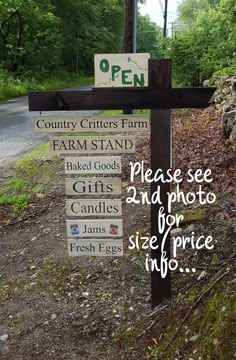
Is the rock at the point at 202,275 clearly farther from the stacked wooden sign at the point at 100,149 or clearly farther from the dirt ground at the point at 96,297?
the stacked wooden sign at the point at 100,149

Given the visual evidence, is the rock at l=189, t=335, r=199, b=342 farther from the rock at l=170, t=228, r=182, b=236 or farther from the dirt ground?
the rock at l=170, t=228, r=182, b=236

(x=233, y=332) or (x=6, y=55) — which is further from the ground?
(x=6, y=55)

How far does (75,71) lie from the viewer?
41.1m

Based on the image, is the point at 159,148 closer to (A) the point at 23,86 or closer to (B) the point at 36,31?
Answer: (A) the point at 23,86

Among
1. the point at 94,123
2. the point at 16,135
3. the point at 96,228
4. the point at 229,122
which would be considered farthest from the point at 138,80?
the point at 16,135

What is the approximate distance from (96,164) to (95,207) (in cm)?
30

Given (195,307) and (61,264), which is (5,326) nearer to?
(61,264)

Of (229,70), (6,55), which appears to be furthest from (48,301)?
(6,55)

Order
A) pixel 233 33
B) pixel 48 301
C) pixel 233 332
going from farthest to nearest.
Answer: pixel 233 33
pixel 48 301
pixel 233 332

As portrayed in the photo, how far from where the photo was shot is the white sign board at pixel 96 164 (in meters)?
3.16

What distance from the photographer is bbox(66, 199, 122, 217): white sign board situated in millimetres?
3203

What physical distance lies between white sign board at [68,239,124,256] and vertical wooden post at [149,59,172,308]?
274mm

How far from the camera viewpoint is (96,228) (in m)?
3.24

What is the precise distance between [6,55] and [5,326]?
963 inches
